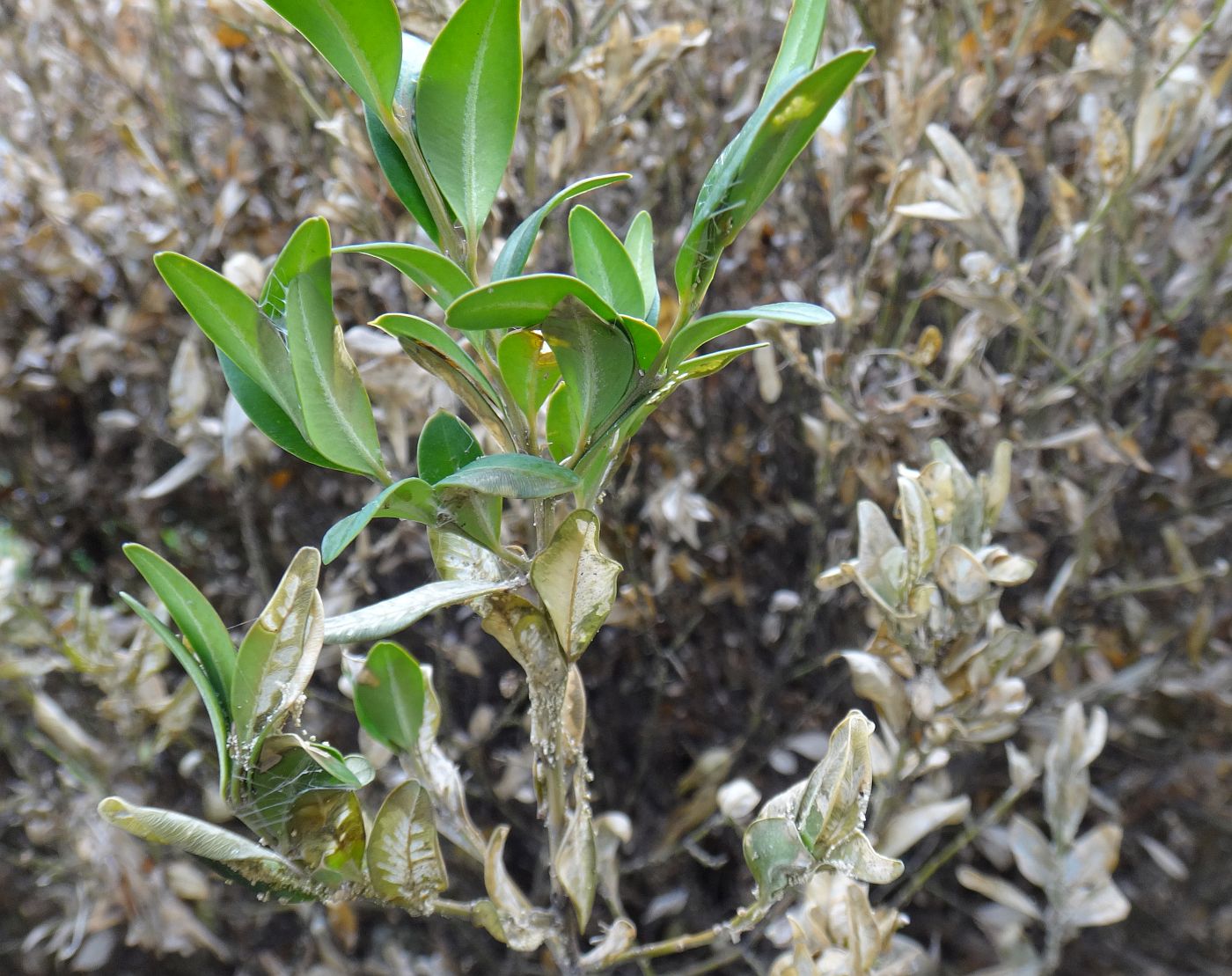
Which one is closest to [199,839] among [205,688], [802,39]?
[205,688]

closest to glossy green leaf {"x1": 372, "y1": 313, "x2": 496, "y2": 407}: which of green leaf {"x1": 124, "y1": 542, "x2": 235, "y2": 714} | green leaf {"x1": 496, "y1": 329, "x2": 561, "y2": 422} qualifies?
green leaf {"x1": 496, "y1": 329, "x2": 561, "y2": 422}

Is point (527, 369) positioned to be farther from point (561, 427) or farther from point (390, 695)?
point (390, 695)

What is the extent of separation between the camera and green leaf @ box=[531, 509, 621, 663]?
383 millimetres

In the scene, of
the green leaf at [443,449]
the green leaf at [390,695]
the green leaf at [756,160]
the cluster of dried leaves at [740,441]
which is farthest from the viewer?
the cluster of dried leaves at [740,441]

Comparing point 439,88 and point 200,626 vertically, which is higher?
point 439,88

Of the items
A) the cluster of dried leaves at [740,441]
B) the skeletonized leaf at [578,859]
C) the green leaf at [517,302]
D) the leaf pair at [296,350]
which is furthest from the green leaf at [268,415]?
the cluster of dried leaves at [740,441]

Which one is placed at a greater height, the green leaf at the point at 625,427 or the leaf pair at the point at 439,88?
the leaf pair at the point at 439,88

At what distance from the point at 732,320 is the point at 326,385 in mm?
159

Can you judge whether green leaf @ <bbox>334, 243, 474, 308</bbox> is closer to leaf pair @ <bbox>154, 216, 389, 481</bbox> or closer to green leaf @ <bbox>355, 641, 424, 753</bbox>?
leaf pair @ <bbox>154, 216, 389, 481</bbox>

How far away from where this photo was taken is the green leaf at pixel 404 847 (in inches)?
17.5

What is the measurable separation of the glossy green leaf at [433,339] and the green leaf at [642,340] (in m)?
0.07

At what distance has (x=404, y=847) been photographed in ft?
1.48

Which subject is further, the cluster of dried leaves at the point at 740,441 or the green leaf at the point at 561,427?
the cluster of dried leaves at the point at 740,441

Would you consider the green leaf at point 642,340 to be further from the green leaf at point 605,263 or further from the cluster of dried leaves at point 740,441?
the cluster of dried leaves at point 740,441
